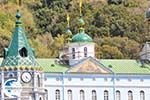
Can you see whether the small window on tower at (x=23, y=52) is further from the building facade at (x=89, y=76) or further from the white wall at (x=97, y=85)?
the white wall at (x=97, y=85)

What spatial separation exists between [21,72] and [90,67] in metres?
17.5

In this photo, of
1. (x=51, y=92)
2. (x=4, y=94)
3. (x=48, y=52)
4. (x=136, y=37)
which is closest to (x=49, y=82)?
(x=51, y=92)

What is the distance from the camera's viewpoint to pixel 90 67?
101188 mm

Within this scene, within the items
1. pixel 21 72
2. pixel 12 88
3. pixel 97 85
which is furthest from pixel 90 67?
pixel 12 88

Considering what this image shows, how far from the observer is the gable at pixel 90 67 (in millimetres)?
100938

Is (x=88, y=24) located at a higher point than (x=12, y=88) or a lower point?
higher

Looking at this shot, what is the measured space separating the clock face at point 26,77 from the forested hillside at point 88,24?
43.8 m

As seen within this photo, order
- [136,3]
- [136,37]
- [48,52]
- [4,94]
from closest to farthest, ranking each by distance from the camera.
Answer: [4,94], [48,52], [136,37], [136,3]

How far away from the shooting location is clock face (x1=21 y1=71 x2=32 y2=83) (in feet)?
279

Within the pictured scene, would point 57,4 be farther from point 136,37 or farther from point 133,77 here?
point 133,77

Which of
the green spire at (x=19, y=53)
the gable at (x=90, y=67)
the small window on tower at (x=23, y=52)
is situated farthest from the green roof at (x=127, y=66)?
the small window on tower at (x=23, y=52)

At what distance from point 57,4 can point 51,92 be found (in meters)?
68.5

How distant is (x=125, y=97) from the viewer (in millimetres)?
101875

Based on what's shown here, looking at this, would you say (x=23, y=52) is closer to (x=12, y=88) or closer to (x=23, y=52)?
(x=23, y=52)
